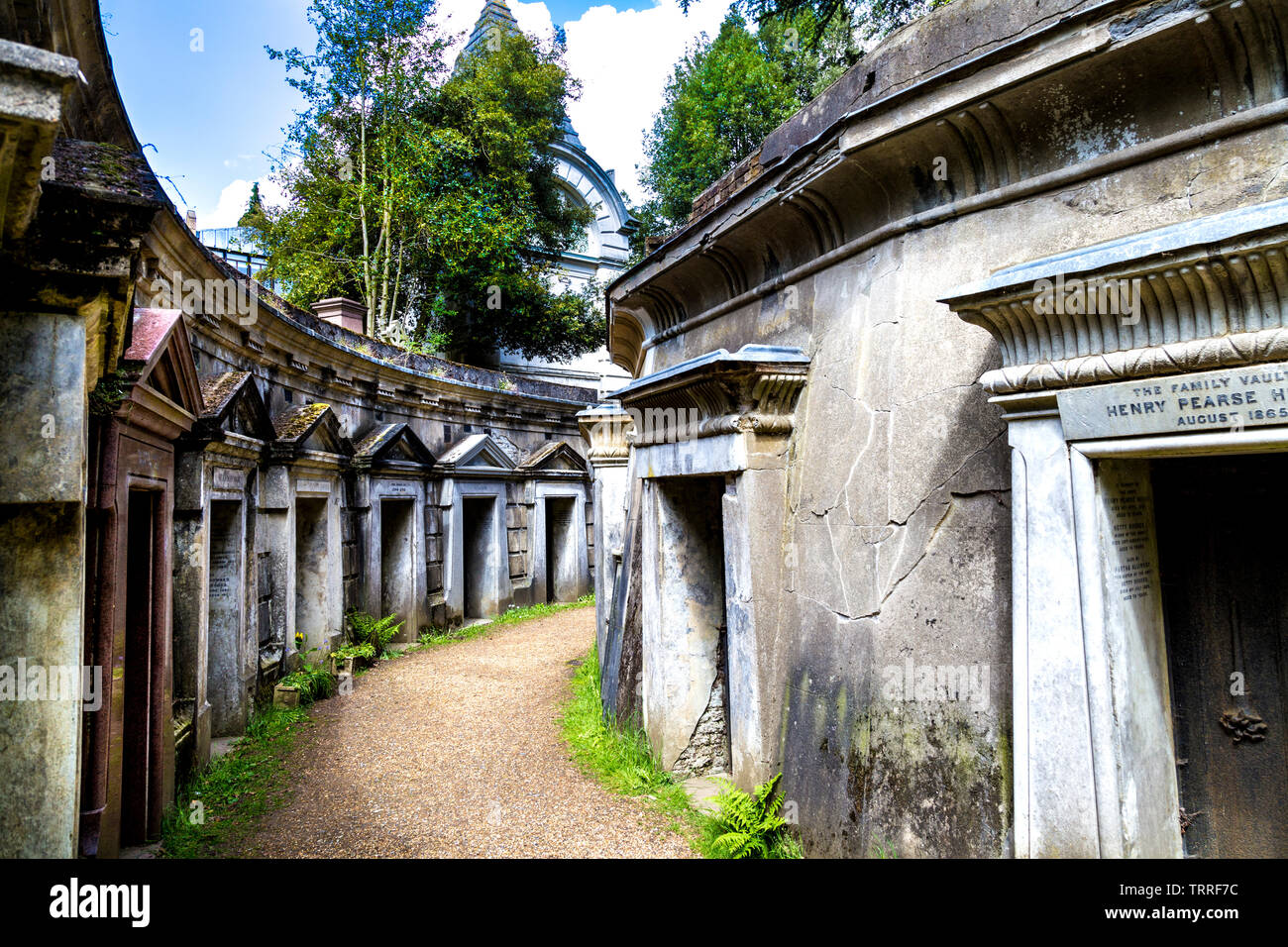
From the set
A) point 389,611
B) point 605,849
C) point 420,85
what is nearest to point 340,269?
point 420,85

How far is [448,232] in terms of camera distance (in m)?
15.2

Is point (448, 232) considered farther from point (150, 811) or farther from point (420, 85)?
point (150, 811)

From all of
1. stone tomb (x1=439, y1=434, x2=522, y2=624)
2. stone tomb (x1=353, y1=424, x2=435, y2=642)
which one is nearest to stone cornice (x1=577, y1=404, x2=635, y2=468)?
stone tomb (x1=353, y1=424, x2=435, y2=642)

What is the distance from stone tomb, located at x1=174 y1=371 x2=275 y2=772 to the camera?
19.8 ft

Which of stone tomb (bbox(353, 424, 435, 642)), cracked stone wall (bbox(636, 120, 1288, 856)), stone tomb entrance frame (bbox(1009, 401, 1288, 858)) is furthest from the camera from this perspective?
stone tomb (bbox(353, 424, 435, 642))

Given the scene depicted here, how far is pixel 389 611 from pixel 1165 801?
11.3 meters

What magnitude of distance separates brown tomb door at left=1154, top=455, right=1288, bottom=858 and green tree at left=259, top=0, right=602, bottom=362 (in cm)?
1481

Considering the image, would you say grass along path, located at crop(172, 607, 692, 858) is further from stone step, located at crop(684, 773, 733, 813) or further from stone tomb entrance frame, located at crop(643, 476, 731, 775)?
stone tomb entrance frame, located at crop(643, 476, 731, 775)

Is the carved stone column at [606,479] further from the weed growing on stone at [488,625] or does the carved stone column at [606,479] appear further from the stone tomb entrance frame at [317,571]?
the weed growing on stone at [488,625]

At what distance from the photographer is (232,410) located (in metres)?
6.80

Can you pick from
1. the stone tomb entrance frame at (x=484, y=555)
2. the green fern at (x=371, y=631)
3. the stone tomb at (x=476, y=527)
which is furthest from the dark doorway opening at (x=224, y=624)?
the stone tomb entrance frame at (x=484, y=555)

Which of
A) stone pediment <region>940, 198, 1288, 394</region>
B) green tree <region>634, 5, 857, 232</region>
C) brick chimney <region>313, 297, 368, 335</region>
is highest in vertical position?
green tree <region>634, 5, 857, 232</region>

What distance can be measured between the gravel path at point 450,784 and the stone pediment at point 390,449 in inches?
127

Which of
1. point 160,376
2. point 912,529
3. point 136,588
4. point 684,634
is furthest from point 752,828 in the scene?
point 160,376
